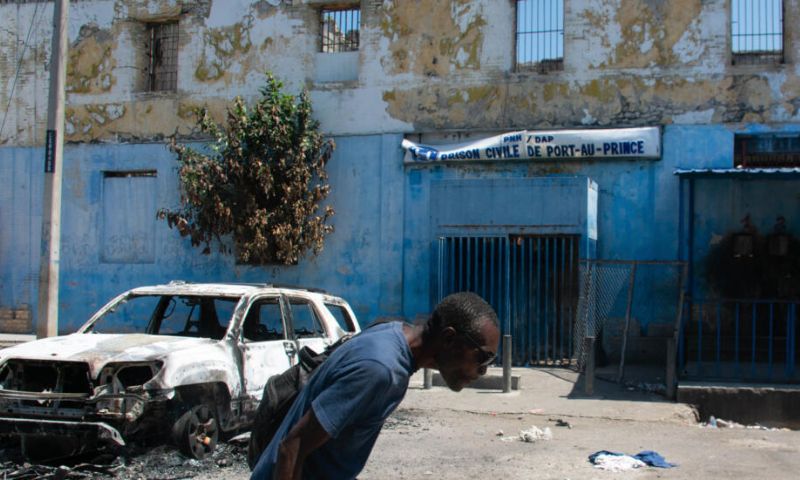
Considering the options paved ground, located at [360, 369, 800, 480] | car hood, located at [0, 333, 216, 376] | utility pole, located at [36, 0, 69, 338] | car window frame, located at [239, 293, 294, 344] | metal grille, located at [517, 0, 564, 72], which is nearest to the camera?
car hood, located at [0, 333, 216, 376]

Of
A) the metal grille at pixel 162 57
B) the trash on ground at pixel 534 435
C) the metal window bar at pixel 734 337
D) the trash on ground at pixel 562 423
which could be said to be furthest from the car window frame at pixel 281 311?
the metal grille at pixel 162 57

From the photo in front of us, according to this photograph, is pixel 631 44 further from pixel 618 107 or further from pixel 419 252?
pixel 419 252

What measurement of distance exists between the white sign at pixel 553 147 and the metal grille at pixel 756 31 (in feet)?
6.33

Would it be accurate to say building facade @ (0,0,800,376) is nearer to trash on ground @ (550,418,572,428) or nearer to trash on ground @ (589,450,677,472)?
trash on ground @ (550,418,572,428)

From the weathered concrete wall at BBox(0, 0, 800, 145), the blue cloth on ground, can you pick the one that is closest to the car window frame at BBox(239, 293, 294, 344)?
the blue cloth on ground

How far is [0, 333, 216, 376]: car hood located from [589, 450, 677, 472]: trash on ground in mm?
3499

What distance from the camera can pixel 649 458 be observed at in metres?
7.35

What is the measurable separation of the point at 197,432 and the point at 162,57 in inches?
471

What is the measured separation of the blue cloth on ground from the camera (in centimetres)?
726

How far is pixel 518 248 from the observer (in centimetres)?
1366

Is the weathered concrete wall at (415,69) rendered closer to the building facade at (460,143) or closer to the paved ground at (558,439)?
the building facade at (460,143)

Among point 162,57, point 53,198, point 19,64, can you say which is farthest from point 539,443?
point 19,64

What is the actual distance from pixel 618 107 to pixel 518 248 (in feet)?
9.75

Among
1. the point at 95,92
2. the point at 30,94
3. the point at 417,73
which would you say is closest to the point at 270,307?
the point at 417,73
